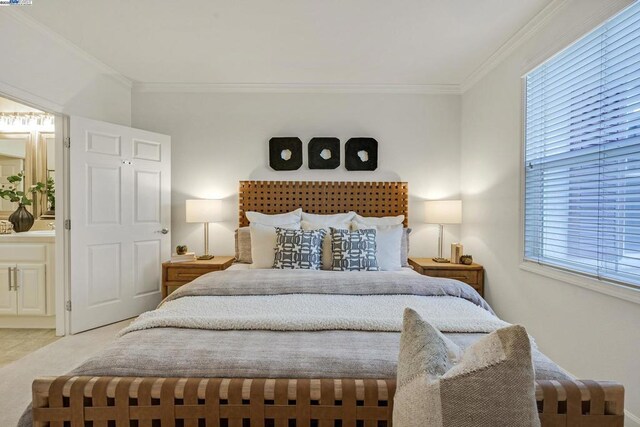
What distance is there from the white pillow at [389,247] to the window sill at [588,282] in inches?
39.0

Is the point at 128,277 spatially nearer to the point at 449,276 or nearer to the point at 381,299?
the point at 381,299

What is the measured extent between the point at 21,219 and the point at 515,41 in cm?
497

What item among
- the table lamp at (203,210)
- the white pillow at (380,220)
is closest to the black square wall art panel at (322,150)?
the white pillow at (380,220)

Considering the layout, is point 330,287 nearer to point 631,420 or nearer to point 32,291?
point 631,420

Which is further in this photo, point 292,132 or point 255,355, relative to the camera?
point 292,132

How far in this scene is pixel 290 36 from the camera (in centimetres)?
265

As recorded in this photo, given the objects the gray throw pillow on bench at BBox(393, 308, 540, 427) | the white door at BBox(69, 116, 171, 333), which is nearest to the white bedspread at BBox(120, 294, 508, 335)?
the gray throw pillow on bench at BBox(393, 308, 540, 427)

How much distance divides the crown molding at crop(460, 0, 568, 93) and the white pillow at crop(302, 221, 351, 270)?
192 cm

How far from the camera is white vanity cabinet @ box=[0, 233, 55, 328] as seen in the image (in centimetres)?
311

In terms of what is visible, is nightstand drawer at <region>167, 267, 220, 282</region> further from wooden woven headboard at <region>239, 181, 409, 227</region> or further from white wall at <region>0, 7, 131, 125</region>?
white wall at <region>0, 7, 131, 125</region>

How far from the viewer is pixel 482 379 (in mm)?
767

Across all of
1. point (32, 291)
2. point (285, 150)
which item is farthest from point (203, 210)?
point (32, 291)

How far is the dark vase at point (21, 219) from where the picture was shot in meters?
3.49

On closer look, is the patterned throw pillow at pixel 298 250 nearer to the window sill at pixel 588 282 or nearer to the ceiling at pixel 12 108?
the window sill at pixel 588 282
